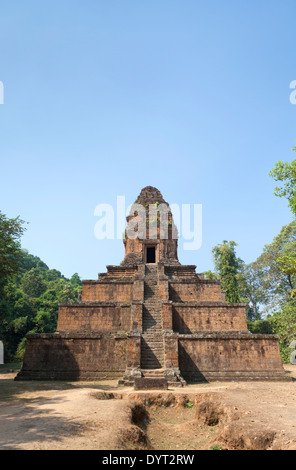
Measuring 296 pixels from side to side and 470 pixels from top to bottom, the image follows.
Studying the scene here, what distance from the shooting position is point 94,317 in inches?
603

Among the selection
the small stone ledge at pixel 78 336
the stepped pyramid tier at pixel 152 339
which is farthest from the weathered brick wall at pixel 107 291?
the small stone ledge at pixel 78 336

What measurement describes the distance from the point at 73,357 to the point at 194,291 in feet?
24.7

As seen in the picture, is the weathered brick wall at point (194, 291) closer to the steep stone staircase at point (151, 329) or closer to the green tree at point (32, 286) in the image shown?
the steep stone staircase at point (151, 329)

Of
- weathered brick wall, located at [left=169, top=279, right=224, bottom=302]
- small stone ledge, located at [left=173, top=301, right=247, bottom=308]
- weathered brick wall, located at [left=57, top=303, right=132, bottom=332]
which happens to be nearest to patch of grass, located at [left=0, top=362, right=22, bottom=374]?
Result: weathered brick wall, located at [left=57, top=303, right=132, bottom=332]

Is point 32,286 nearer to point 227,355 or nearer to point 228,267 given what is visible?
point 228,267

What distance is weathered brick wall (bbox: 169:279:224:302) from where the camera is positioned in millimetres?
16766

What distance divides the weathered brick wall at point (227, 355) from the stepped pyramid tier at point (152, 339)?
0.13ft

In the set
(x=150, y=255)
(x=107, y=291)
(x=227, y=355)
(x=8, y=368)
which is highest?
(x=150, y=255)

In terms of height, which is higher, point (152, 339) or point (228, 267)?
point (228, 267)

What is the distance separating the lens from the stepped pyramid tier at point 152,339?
12.6 m

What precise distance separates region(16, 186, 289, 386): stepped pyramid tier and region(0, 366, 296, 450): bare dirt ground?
2.33m

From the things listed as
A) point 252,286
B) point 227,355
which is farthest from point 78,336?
point 252,286

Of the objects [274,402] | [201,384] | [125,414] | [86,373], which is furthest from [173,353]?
[125,414]
